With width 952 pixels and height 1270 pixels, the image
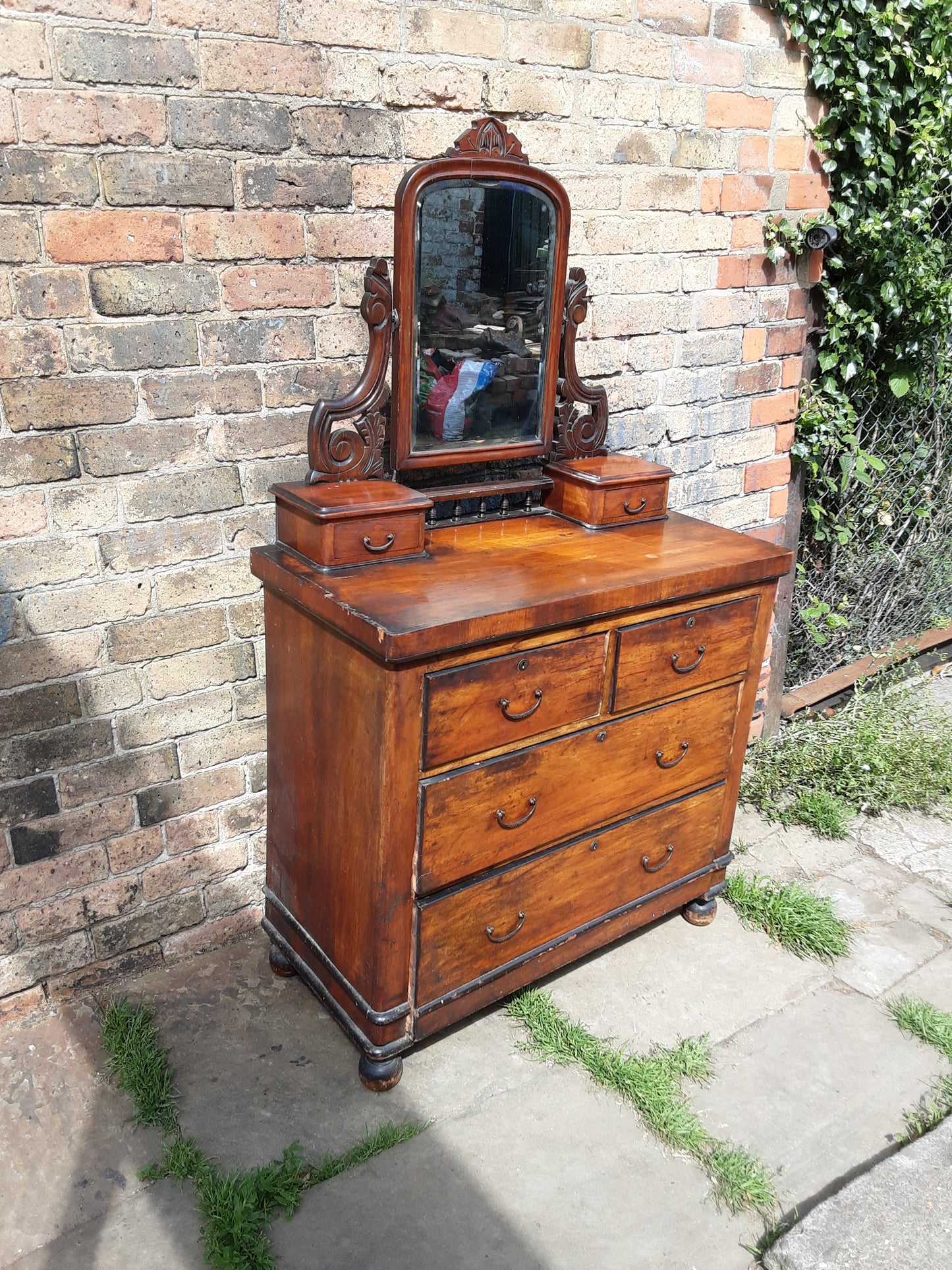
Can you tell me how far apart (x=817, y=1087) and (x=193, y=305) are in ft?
8.03

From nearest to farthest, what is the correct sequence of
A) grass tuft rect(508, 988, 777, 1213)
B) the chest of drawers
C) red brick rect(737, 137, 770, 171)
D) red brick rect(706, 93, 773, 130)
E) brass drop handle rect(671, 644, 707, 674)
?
the chest of drawers < grass tuft rect(508, 988, 777, 1213) < brass drop handle rect(671, 644, 707, 674) < red brick rect(706, 93, 773, 130) < red brick rect(737, 137, 770, 171)

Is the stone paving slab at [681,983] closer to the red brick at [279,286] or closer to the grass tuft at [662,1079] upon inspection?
the grass tuft at [662,1079]

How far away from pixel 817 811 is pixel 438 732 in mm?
2046

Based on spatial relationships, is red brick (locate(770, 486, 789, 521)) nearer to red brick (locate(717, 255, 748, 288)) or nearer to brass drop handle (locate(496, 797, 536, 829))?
red brick (locate(717, 255, 748, 288))

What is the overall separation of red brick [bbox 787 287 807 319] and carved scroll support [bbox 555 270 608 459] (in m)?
0.99

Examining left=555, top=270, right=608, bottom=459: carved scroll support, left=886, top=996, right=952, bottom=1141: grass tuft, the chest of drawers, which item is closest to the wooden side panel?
the chest of drawers

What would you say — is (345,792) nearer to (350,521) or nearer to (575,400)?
(350,521)

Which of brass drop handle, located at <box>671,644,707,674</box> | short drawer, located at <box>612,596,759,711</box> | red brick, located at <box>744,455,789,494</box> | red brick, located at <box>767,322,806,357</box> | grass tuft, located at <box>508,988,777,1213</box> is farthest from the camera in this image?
red brick, located at <box>744,455,789,494</box>

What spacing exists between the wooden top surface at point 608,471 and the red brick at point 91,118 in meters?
1.27


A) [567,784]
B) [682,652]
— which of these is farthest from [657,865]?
[682,652]

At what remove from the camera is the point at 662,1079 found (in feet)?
8.18

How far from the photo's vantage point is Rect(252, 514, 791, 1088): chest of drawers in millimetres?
2145

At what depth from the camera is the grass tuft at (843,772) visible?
3.71 metres

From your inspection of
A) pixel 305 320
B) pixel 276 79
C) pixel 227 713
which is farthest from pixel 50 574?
pixel 276 79
